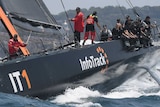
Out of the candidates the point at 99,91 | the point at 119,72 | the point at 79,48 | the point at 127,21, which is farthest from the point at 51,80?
the point at 127,21

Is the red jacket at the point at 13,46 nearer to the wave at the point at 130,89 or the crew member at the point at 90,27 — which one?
the wave at the point at 130,89

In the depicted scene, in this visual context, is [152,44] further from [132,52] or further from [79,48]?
[79,48]

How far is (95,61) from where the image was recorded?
10164 millimetres

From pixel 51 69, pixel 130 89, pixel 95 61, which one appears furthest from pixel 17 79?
pixel 130 89

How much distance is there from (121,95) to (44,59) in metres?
2.15

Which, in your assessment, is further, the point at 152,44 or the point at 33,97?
the point at 152,44

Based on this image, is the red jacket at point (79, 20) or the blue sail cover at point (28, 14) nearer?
the blue sail cover at point (28, 14)

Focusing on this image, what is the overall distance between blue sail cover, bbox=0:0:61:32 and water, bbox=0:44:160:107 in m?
1.70

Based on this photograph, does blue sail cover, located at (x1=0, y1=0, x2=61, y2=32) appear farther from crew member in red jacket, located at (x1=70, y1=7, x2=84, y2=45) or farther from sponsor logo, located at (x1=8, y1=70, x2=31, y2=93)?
sponsor logo, located at (x1=8, y1=70, x2=31, y2=93)

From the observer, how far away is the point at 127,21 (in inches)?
476

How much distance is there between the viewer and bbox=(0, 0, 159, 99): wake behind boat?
830 cm

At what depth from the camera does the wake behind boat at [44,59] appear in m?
8.30

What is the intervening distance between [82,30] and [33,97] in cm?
269

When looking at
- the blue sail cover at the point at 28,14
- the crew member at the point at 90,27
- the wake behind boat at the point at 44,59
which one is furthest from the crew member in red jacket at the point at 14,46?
the crew member at the point at 90,27
